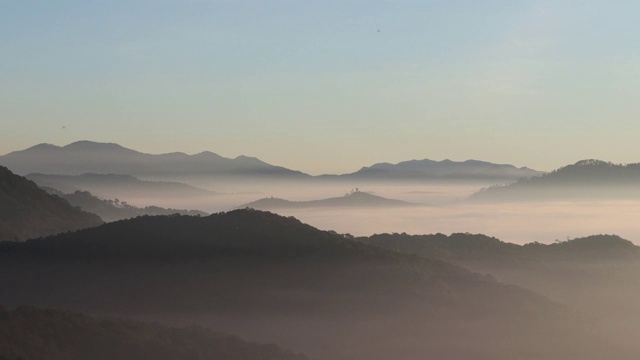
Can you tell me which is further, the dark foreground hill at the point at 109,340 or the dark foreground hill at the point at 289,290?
the dark foreground hill at the point at 289,290

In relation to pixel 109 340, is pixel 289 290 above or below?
above

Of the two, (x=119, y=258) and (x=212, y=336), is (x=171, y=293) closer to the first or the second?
(x=119, y=258)

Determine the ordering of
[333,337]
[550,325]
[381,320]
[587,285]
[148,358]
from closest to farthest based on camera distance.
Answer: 1. [148,358]
2. [333,337]
3. [381,320]
4. [550,325]
5. [587,285]

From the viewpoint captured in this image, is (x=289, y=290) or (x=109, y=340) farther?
(x=289, y=290)

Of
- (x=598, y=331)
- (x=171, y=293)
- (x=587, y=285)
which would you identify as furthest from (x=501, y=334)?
(x=587, y=285)

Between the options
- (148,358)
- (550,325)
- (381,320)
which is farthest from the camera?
(550,325)
